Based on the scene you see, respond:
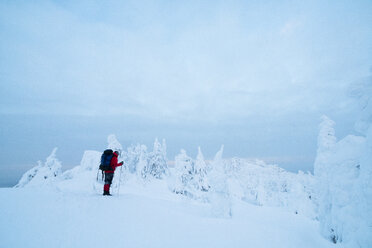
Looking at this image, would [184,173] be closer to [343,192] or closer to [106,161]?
[106,161]

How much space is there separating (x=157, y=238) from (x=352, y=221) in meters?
6.40

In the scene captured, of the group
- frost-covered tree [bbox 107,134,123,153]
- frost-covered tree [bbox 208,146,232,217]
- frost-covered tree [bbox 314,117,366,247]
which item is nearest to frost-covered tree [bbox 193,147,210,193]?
frost-covered tree [bbox 107,134,123,153]

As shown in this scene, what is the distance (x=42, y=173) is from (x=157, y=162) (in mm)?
29406

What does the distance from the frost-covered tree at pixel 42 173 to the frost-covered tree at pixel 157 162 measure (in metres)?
23.3

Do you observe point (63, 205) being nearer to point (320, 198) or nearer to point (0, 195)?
point (0, 195)

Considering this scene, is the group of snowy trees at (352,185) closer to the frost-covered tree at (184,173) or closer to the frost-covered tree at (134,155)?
the frost-covered tree at (184,173)

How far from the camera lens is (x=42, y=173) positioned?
28.3 meters

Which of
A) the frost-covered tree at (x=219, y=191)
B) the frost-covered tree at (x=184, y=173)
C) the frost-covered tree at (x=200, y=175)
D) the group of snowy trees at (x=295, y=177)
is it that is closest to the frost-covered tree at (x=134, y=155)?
the group of snowy trees at (x=295, y=177)

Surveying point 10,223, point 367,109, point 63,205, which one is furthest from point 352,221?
point 10,223

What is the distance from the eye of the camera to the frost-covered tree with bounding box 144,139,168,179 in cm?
5167

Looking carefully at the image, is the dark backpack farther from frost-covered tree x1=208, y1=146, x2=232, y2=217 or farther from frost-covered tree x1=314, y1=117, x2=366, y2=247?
frost-covered tree x1=314, y1=117, x2=366, y2=247

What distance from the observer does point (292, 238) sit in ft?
20.5

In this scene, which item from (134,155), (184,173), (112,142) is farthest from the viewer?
(134,155)

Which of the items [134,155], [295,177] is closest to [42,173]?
[134,155]
